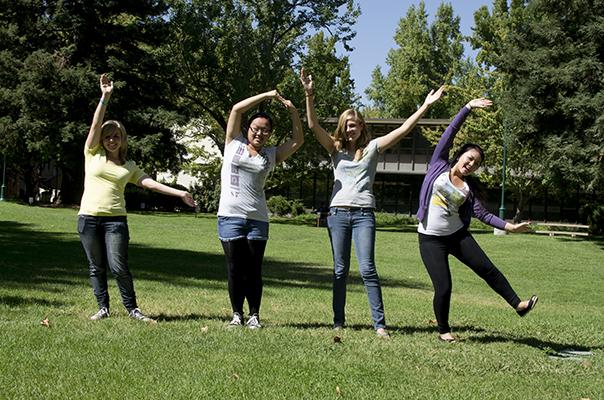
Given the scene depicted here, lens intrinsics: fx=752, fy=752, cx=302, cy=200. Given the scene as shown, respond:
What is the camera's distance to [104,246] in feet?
24.3

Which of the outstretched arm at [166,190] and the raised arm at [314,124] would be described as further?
the raised arm at [314,124]

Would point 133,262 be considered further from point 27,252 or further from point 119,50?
point 119,50

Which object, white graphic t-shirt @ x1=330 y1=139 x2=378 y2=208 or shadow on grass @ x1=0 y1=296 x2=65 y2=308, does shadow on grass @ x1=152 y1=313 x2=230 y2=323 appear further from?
white graphic t-shirt @ x1=330 y1=139 x2=378 y2=208

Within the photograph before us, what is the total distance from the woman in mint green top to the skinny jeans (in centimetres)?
254

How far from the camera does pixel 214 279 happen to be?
1260 centimetres

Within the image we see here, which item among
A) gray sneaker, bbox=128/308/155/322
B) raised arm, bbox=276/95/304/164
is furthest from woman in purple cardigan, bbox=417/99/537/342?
gray sneaker, bbox=128/308/155/322

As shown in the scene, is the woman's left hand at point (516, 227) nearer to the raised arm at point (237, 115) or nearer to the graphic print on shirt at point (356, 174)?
the graphic print on shirt at point (356, 174)

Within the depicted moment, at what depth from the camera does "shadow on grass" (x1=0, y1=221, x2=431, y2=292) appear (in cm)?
1133

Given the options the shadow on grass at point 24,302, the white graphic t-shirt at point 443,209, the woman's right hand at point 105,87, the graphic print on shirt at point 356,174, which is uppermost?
the woman's right hand at point 105,87

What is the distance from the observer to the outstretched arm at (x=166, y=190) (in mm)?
7027

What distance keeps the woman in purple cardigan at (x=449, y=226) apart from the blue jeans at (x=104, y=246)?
9.49 feet

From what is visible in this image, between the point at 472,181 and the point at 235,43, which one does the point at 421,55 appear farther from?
the point at 472,181

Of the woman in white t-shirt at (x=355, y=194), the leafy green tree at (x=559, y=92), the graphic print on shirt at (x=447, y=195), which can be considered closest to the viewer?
the graphic print on shirt at (x=447, y=195)

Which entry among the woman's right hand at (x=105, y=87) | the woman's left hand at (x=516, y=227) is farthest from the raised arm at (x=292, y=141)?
the woman's left hand at (x=516, y=227)
